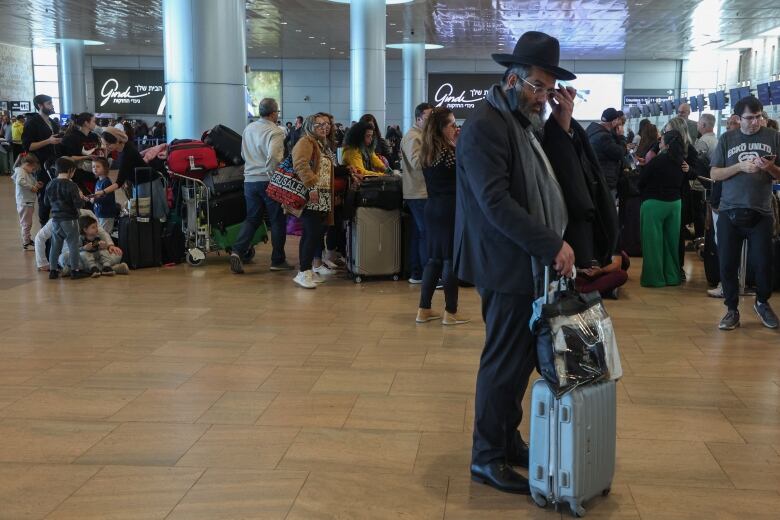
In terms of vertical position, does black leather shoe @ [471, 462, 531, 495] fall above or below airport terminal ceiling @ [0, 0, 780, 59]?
below

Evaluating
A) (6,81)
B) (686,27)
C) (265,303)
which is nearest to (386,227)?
(265,303)

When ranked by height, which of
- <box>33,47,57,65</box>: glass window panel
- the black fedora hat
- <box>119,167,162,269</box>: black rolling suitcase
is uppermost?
<box>33,47,57,65</box>: glass window panel

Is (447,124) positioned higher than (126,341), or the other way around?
(447,124)

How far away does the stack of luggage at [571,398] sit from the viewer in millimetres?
2932

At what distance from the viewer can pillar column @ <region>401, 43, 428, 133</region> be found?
31.7m

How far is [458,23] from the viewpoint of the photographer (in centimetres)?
2552

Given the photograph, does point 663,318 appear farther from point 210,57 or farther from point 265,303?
point 210,57

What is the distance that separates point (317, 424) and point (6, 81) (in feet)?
122

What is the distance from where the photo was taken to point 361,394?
4574 millimetres

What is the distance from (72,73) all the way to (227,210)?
2735cm

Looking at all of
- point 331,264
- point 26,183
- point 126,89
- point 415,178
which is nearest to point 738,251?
point 415,178

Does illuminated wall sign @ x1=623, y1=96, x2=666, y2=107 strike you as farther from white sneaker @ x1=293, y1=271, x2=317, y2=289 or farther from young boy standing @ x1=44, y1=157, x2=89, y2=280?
young boy standing @ x1=44, y1=157, x2=89, y2=280

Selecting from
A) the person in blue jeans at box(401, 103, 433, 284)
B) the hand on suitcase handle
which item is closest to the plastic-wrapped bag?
the hand on suitcase handle

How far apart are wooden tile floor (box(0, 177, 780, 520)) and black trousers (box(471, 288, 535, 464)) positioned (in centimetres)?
22
